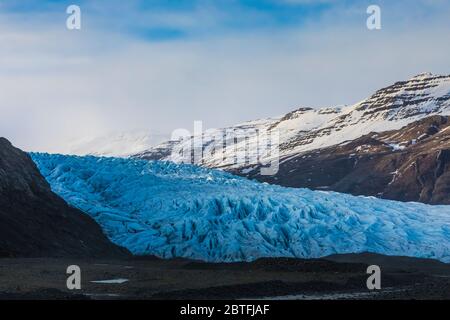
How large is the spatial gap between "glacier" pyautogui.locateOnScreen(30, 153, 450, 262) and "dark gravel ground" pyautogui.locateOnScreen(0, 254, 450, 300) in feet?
28.5

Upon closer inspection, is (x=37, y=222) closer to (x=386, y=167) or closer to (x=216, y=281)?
(x=216, y=281)

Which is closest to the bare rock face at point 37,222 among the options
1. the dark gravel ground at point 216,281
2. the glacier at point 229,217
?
the glacier at point 229,217

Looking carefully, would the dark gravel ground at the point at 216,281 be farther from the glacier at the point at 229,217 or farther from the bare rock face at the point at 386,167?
the bare rock face at the point at 386,167

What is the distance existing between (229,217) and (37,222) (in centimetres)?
1177

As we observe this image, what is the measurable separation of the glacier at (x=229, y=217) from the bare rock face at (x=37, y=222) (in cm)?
193

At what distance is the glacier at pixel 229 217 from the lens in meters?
43.5

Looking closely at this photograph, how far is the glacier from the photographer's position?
43531 millimetres

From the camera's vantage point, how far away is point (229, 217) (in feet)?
150

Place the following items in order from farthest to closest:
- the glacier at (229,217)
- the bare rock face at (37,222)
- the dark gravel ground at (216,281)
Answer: the glacier at (229,217) → the bare rock face at (37,222) → the dark gravel ground at (216,281)

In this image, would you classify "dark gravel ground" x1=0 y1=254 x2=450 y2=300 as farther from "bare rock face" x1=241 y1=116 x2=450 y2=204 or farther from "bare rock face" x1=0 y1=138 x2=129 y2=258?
"bare rock face" x1=241 y1=116 x2=450 y2=204

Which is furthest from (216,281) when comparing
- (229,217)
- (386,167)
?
(386,167)

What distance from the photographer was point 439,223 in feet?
163

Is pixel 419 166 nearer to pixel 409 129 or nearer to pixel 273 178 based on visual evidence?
pixel 273 178
